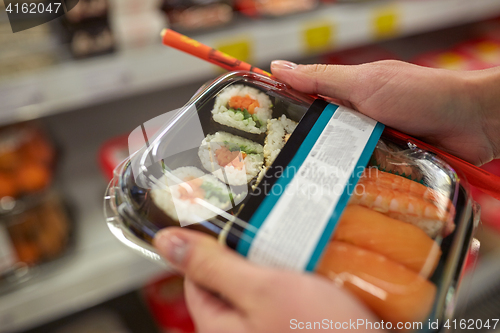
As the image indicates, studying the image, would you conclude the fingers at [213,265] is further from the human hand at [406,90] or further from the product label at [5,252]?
the product label at [5,252]

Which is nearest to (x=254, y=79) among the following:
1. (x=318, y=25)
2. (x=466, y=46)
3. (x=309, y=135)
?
(x=309, y=135)

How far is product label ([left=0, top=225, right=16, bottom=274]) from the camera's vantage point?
1.01 m

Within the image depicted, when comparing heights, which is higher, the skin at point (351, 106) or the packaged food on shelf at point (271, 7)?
the packaged food on shelf at point (271, 7)

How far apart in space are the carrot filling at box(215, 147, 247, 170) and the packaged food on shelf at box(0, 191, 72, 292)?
0.77 meters

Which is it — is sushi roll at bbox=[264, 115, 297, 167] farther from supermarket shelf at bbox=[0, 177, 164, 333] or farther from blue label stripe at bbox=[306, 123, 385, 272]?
supermarket shelf at bbox=[0, 177, 164, 333]

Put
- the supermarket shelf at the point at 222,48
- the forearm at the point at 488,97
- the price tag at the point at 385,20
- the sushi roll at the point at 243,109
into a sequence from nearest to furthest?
1. the sushi roll at the point at 243,109
2. the forearm at the point at 488,97
3. the supermarket shelf at the point at 222,48
4. the price tag at the point at 385,20

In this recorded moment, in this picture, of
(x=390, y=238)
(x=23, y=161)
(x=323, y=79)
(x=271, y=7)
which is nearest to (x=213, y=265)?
(x=390, y=238)

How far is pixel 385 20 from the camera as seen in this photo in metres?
1.35

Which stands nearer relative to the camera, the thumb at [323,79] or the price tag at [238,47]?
the thumb at [323,79]

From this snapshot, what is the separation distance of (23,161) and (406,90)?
1.11m

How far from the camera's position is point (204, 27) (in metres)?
1.15

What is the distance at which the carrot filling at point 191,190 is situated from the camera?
59 centimetres

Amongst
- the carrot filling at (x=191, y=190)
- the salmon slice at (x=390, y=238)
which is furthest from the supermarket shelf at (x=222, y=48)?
the salmon slice at (x=390, y=238)

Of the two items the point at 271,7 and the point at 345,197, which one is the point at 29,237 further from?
the point at 271,7
